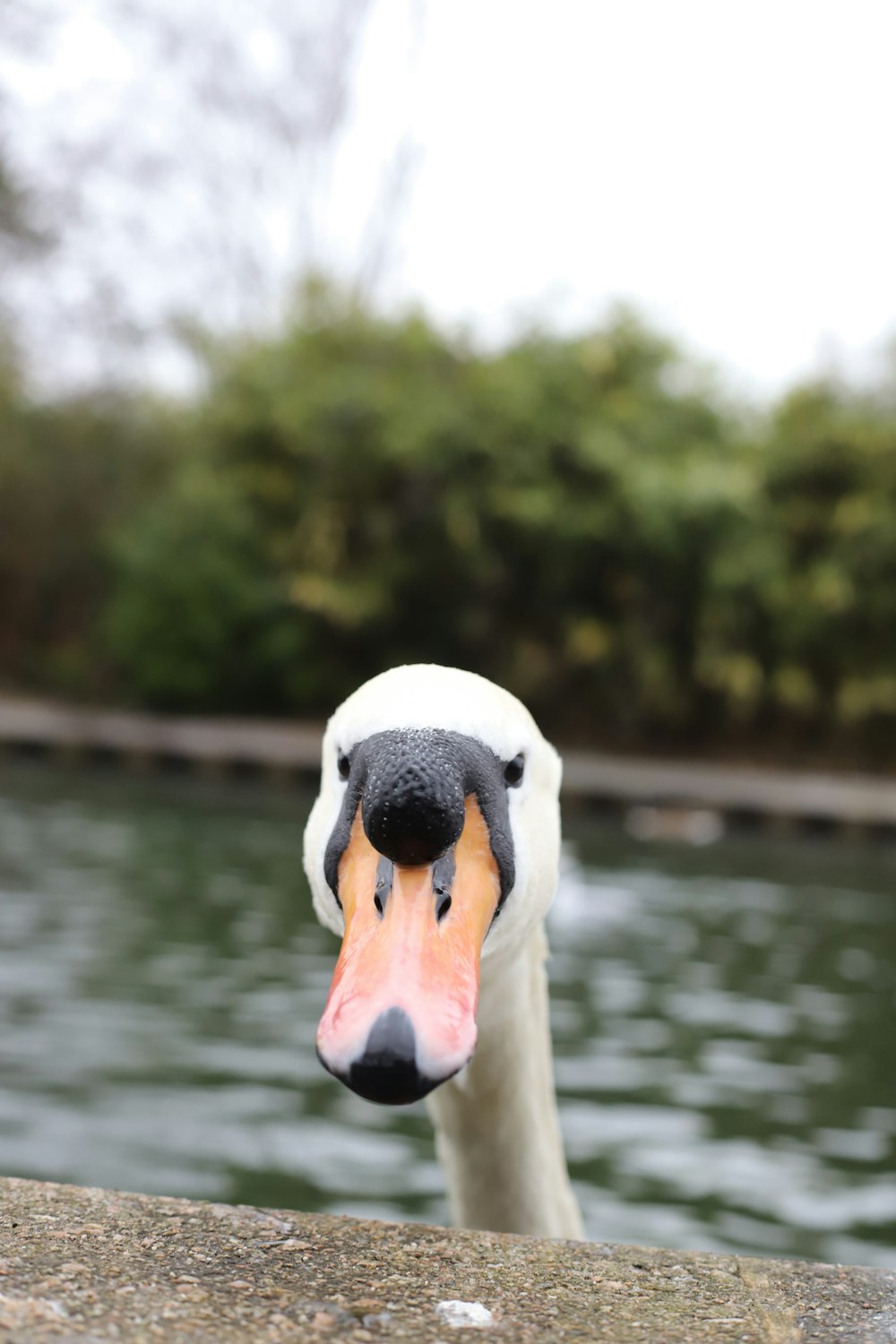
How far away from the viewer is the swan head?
122 cm

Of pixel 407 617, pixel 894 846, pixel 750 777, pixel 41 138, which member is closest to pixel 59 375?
pixel 41 138

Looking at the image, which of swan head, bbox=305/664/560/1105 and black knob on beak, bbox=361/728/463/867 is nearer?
swan head, bbox=305/664/560/1105

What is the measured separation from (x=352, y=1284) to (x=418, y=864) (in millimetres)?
430

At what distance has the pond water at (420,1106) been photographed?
436 cm

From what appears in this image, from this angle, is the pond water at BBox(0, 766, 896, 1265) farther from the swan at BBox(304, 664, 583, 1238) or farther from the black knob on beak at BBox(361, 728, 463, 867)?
the black knob on beak at BBox(361, 728, 463, 867)

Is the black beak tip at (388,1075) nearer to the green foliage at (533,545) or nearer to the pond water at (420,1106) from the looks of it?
the pond water at (420,1106)

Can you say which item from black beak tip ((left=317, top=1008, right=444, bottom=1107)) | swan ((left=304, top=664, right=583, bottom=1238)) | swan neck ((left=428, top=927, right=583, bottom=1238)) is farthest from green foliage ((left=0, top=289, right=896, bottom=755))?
black beak tip ((left=317, top=1008, right=444, bottom=1107))

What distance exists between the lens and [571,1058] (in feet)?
19.4

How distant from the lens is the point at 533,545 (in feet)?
67.7

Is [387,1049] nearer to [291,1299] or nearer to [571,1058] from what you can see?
[291,1299]

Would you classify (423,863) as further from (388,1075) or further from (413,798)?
(388,1075)

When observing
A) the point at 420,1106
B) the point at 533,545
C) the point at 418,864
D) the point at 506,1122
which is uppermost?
the point at 533,545

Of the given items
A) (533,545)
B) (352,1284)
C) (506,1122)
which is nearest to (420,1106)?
(506,1122)

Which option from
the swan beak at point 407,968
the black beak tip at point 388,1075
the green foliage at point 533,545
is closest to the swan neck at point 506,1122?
the swan beak at point 407,968
